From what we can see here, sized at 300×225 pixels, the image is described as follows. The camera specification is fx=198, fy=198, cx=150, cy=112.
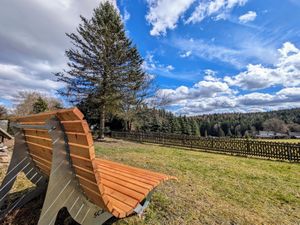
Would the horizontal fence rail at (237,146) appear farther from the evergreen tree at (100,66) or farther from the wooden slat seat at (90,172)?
the wooden slat seat at (90,172)

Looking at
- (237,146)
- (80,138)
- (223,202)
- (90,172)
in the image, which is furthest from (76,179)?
(237,146)

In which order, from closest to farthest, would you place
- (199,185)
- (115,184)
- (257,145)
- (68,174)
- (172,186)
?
1. (68,174)
2. (115,184)
3. (172,186)
4. (199,185)
5. (257,145)

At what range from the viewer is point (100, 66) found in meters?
17.1

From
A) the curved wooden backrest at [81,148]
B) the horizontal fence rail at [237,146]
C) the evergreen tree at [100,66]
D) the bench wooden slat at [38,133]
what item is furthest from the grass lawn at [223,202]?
the evergreen tree at [100,66]

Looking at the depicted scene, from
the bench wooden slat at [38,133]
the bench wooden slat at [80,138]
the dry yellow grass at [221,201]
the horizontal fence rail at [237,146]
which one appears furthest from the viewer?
the horizontal fence rail at [237,146]

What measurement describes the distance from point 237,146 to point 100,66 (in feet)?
40.9

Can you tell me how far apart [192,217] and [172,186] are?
4.29ft

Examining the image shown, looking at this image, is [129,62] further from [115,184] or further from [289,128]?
[289,128]

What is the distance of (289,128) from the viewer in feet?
268

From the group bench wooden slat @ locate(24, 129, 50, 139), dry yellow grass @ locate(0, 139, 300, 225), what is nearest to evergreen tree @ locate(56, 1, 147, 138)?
dry yellow grass @ locate(0, 139, 300, 225)

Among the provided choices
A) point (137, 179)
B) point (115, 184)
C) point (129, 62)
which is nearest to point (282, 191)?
point (137, 179)

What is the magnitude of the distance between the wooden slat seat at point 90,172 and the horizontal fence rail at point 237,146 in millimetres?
10697

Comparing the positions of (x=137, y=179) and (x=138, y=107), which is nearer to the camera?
(x=137, y=179)

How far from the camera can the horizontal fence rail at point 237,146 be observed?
10.6 metres
